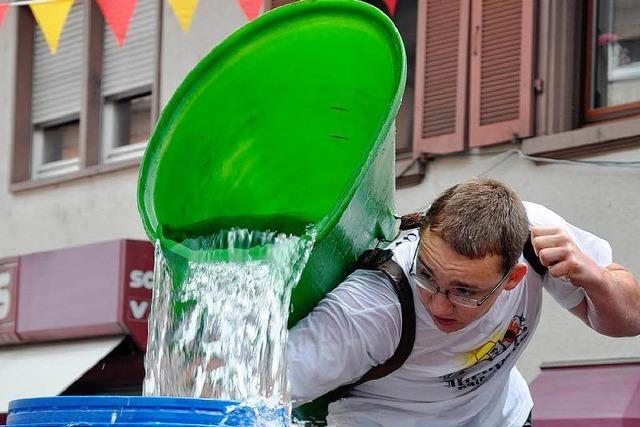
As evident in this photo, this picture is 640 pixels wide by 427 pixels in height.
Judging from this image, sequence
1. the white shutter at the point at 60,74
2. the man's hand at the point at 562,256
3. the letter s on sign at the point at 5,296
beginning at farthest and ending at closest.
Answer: the white shutter at the point at 60,74 < the letter s on sign at the point at 5,296 < the man's hand at the point at 562,256

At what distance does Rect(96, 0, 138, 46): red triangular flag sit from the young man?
17.8 ft

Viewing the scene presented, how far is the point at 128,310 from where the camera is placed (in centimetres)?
1207

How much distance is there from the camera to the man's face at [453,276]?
4070 mm

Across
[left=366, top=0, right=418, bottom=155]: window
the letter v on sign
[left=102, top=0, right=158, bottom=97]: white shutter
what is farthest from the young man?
[left=102, top=0, right=158, bottom=97]: white shutter

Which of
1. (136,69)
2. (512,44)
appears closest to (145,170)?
(512,44)

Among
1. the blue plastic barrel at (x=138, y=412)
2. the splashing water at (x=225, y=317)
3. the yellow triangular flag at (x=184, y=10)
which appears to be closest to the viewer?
the blue plastic barrel at (x=138, y=412)

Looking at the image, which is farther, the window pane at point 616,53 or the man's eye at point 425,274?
the window pane at point 616,53

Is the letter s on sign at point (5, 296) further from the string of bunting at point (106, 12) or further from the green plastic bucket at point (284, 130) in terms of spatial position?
the green plastic bucket at point (284, 130)

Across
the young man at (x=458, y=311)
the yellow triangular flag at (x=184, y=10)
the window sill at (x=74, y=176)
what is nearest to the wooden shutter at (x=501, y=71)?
the yellow triangular flag at (x=184, y=10)

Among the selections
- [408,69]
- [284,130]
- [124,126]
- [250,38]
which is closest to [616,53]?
[408,69]

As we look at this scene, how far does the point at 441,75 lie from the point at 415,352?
20.6 ft

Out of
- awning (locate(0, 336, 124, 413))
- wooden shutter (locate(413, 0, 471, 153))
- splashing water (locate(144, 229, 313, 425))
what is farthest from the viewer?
awning (locate(0, 336, 124, 413))

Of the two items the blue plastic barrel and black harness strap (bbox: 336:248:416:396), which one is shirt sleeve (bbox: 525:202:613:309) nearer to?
black harness strap (bbox: 336:248:416:396)

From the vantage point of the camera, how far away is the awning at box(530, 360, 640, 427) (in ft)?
28.3
